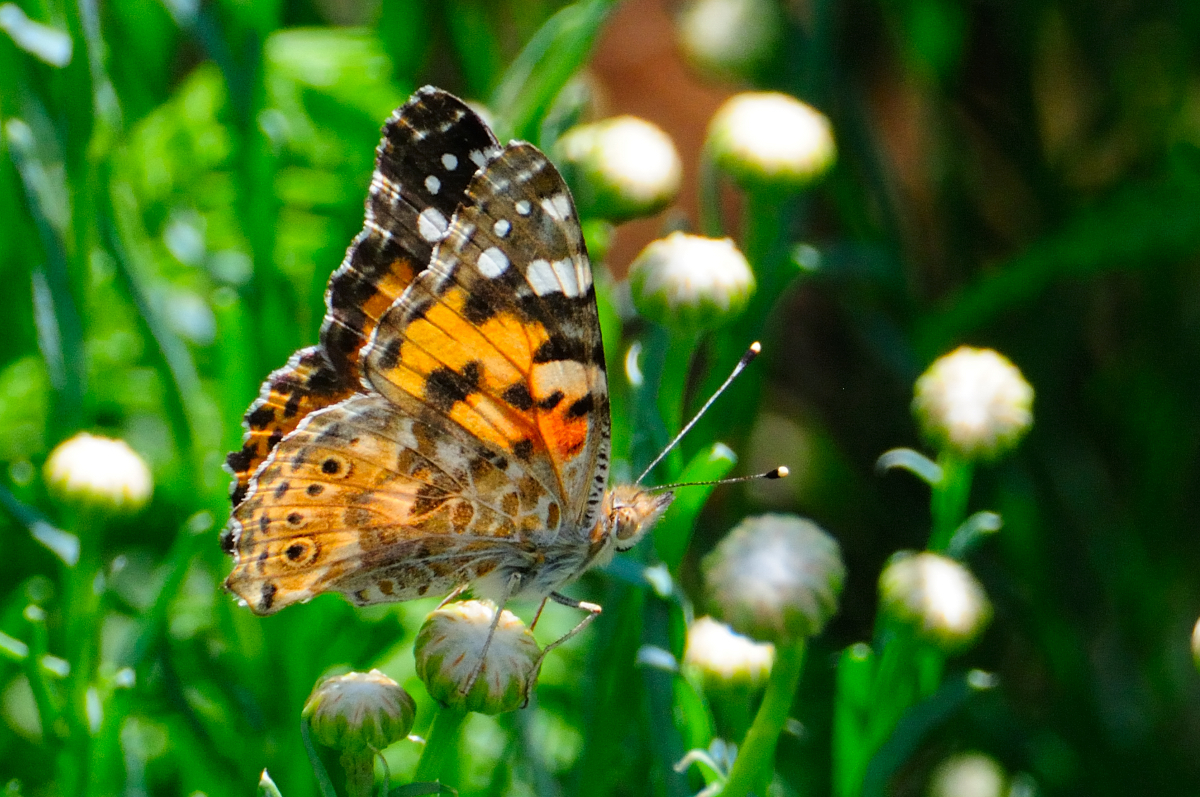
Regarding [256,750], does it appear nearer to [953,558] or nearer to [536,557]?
[536,557]

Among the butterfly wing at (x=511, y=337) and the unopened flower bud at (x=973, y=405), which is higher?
the butterfly wing at (x=511, y=337)

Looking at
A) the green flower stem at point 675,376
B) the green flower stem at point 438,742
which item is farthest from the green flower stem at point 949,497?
the green flower stem at point 438,742

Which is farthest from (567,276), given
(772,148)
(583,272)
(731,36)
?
(731,36)

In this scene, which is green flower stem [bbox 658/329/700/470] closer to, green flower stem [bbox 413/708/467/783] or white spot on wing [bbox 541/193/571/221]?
white spot on wing [bbox 541/193/571/221]

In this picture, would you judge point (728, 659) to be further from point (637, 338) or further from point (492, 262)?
point (637, 338)

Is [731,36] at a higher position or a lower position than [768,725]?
higher

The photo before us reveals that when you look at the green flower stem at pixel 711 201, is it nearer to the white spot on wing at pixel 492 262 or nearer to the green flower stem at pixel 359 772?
the white spot on wing at pixel 492 262

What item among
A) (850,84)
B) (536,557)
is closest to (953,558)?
(536,557)
